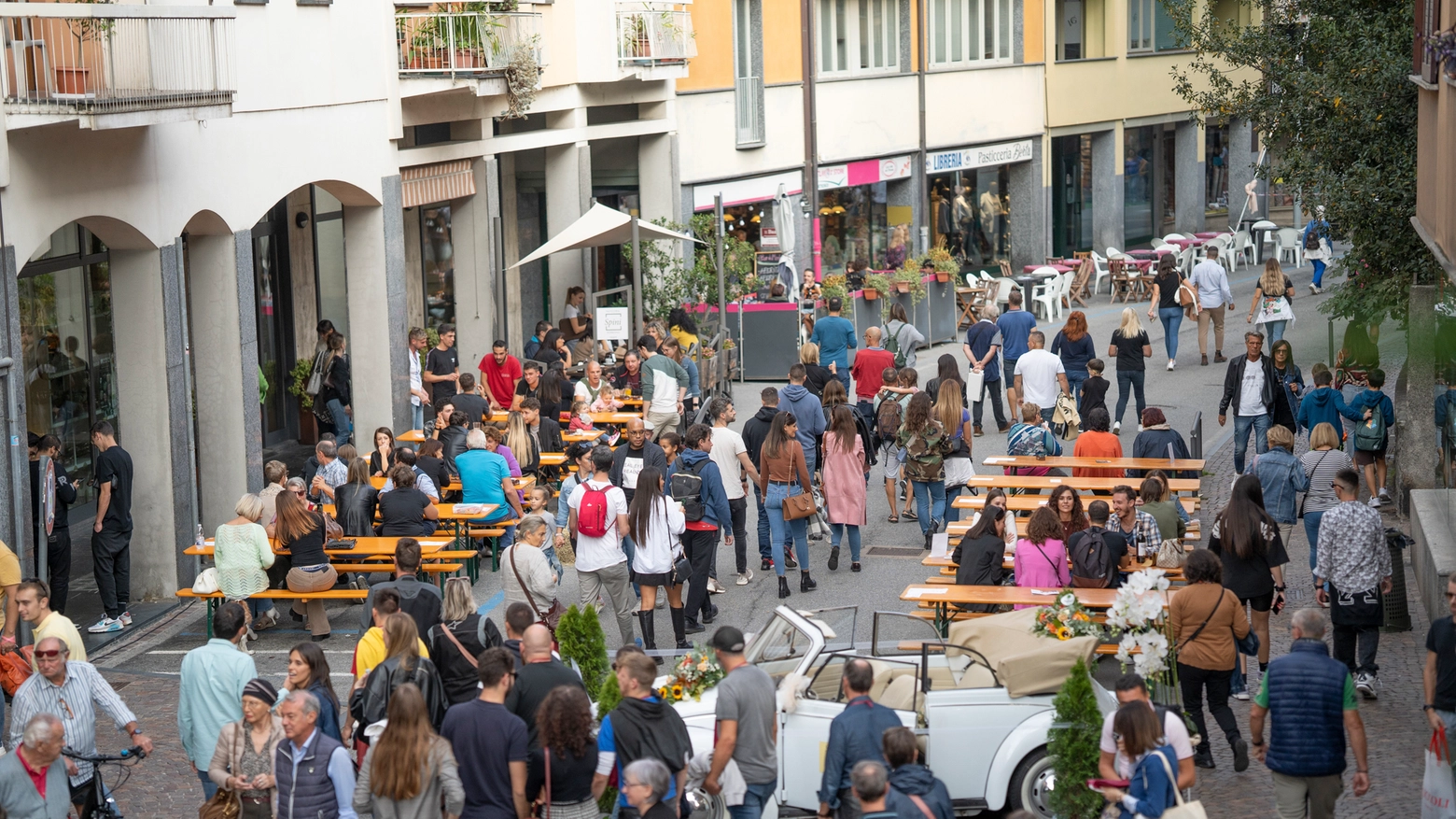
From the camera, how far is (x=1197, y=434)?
1725cm

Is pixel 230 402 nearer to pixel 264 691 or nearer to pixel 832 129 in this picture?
pixel 264 691

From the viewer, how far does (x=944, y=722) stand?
8977 mm

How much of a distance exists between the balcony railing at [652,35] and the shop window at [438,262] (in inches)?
146

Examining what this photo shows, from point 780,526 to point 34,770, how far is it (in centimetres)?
750

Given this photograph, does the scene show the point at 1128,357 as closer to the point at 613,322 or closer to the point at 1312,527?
the point at 613,322

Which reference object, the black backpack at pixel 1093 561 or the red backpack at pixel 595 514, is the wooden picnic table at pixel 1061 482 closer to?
the black backpack at pixel 1093 561

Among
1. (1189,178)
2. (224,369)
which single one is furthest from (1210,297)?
(1189,178)

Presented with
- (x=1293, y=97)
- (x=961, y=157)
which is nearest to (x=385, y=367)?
(x=1293, y=97)

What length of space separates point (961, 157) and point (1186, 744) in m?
27.4

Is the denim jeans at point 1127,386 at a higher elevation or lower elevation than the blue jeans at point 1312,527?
higher

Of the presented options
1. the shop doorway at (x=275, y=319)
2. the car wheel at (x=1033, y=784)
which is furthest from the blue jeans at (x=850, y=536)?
the shop doorway at (x=275, y=319)

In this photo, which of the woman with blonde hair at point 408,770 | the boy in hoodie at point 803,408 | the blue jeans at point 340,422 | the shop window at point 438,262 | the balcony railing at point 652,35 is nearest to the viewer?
the woman with blonde hair at point 408,770

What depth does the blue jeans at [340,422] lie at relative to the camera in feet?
63.2

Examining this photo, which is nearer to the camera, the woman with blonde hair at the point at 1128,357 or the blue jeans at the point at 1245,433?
the blue jeans at the point at 1245,433
